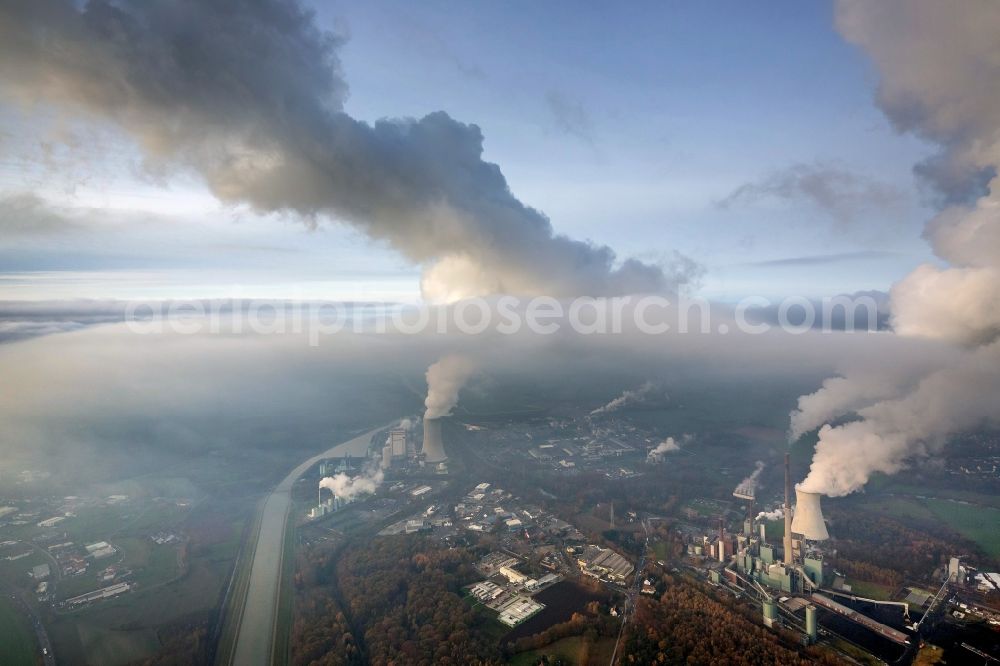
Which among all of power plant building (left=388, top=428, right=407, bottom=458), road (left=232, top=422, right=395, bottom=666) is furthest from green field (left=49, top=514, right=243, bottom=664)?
power plant building (left=388, top=428, right=407, bottom=458)

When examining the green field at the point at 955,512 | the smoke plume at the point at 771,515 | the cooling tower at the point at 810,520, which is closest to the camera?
the cooling tower at the point at 810,520

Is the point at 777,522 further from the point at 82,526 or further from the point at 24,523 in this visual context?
the point at 24,523

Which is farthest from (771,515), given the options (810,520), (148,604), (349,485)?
(148,604)

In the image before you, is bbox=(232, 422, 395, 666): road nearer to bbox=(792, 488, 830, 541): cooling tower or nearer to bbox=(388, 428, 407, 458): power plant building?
bbox=(388, 428, 407, 458): power plant building

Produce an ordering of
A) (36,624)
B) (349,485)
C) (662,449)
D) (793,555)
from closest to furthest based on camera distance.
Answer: (36,624)
(793,555)
(349,485)
(662,449)

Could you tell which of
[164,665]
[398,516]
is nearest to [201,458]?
[398,516]

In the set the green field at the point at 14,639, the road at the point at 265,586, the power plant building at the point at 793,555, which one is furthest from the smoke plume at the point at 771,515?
the green field at the point at 14,639

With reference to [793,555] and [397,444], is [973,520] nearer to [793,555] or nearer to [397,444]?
[793,555]

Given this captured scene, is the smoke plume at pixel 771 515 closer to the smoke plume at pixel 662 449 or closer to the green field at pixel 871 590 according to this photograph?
the green field at pixel 871 590
